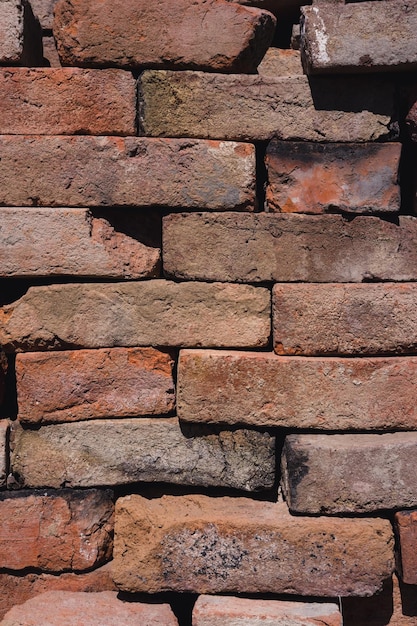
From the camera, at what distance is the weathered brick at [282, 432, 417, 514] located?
2.57 metres

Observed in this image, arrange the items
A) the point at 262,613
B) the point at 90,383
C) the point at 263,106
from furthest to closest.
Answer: the point at 90,383 → the point at 263,106 → the point at 262,613

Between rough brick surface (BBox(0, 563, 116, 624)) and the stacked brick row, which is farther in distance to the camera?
rough brick surface (BBox(0, 563, 116, 624))

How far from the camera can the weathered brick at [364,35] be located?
248 centimetres

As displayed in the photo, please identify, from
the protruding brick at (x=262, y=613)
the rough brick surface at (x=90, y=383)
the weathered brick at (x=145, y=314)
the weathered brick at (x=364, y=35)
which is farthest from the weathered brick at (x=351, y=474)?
the weathered brick at (x=364, y=35)

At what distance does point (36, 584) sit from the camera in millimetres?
2771

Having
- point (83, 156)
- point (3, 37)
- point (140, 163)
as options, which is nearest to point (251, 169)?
point (140, 163)

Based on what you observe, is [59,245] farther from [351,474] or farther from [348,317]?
[351,474]

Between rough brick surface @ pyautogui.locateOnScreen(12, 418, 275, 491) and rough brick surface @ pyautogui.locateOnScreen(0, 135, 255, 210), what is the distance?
3.04 ft

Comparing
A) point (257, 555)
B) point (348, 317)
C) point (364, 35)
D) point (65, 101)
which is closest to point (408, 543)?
point (257, 555)

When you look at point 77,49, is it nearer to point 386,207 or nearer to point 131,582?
point 386,207

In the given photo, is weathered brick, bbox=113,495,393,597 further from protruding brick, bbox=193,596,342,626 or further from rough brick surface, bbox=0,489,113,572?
rough brick surface, bbox=0,489,113,572

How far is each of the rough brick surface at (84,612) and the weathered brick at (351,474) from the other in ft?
2.30

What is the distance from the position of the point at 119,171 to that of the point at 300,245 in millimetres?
773

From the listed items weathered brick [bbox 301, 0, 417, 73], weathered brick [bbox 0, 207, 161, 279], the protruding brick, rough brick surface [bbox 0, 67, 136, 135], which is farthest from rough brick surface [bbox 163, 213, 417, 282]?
the protruding brick
